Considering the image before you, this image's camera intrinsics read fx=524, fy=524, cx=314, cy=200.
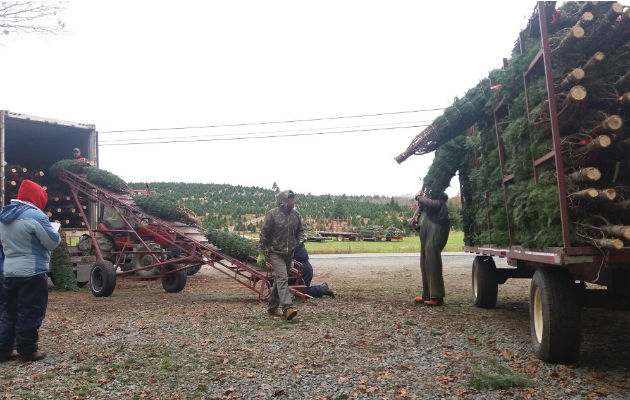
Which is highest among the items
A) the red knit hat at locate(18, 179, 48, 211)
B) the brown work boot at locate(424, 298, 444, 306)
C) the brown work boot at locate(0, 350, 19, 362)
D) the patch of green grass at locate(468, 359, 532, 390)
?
the red knit hat at locate(18, 179, 48, 211)

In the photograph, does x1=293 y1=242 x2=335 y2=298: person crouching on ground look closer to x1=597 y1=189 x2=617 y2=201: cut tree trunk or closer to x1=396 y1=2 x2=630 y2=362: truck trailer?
x1=396 y1=2 x2=630 y2=362: truck trailer

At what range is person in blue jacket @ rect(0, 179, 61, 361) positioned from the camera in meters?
5.60

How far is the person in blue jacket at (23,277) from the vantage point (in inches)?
220

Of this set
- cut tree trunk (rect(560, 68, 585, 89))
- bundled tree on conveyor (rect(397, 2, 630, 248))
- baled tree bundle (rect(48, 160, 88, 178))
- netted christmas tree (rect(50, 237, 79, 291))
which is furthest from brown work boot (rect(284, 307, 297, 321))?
baled tree bundle (rect(48, 160, 88, 178))

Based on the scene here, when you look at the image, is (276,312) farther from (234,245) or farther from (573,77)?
(573,77)

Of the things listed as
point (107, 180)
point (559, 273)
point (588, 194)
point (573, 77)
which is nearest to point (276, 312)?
point (559, 273)

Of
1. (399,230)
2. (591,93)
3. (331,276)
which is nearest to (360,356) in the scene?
(591,93)

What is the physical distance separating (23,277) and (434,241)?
619cm

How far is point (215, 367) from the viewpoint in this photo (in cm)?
522

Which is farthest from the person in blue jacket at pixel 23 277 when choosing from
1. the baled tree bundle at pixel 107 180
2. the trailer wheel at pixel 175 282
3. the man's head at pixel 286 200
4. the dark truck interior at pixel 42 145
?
the dark truck interior at pixel 42 145

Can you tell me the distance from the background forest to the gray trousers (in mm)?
29869

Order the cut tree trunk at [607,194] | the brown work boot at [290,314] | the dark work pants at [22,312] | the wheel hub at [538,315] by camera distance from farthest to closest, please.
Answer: the brown work boot at [290,314], the dark work pants at [22,312], the wheel hub at [538,315], the cut tree trunk at [607,194]

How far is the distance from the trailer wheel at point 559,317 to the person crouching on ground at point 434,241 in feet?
12.5

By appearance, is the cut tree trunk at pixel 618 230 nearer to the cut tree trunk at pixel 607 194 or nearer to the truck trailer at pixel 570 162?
the truck trailer at pixel 570 162
